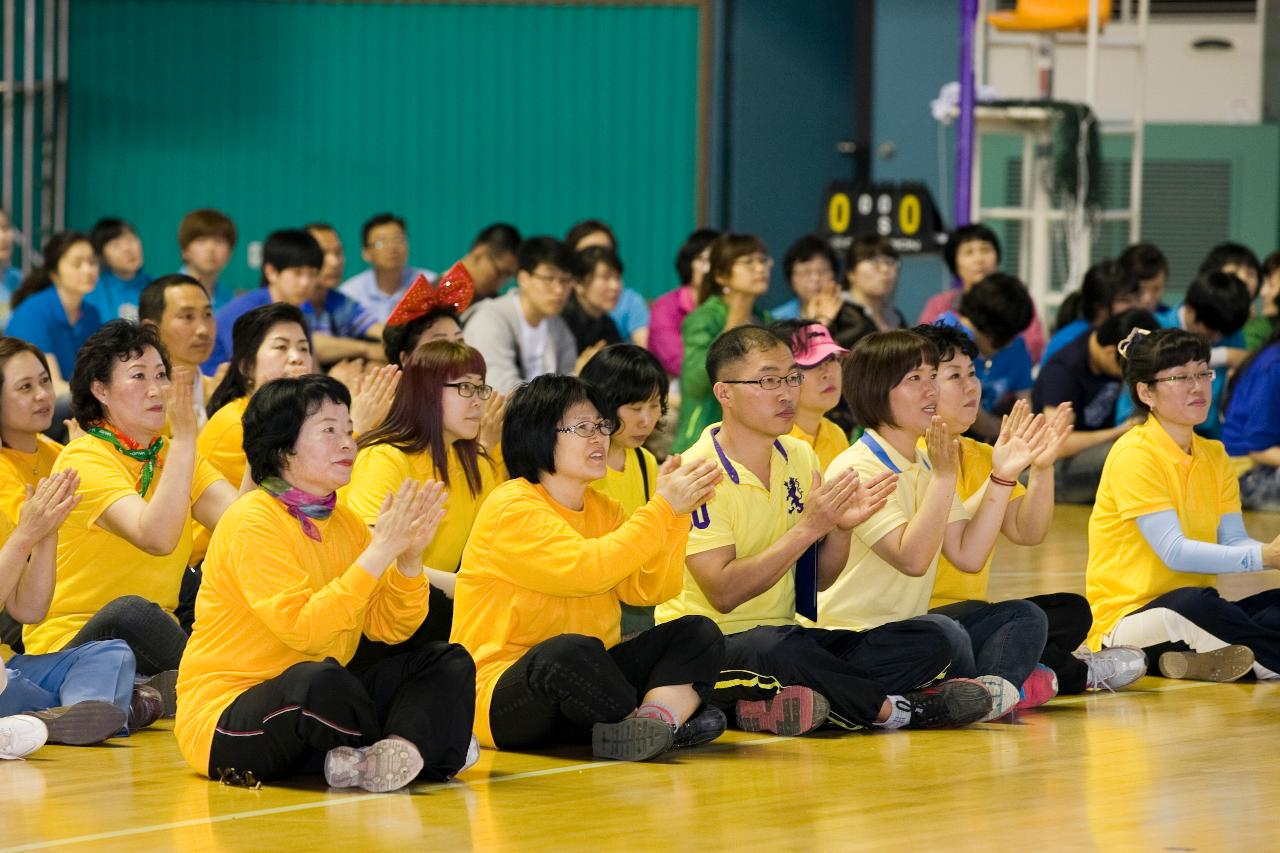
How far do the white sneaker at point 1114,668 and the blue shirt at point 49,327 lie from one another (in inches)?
179

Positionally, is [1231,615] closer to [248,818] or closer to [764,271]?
[248,818]

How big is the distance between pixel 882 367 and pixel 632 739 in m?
1.06

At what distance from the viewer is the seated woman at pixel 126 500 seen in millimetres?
4254

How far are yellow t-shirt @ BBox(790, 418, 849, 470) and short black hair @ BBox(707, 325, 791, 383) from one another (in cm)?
104

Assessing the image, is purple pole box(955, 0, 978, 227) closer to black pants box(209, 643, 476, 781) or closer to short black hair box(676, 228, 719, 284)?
short black hair box(676, 228, 719, 284)

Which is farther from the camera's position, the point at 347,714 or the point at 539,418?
the point at 539,418

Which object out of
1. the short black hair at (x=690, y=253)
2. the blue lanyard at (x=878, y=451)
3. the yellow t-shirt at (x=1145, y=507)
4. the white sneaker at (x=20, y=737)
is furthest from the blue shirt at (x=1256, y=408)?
the white sneaker at (x=20, y=737)

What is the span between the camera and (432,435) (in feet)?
15.1

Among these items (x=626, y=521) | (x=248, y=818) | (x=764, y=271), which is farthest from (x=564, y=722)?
(x=764, y=271)

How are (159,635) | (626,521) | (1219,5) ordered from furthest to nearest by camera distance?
(1219,5)
(159,635)
(626,521)

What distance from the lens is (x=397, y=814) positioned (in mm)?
3484

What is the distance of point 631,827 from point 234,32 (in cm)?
975

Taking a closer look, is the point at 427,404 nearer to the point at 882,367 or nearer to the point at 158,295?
the point at 882,367

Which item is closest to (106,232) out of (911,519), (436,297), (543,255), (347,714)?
(543,255)
